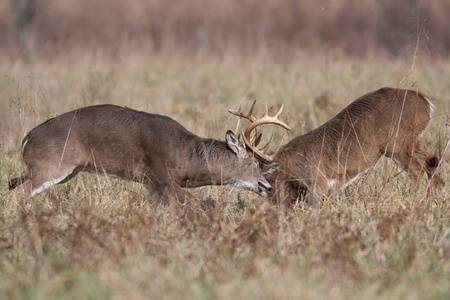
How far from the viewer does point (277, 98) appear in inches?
465

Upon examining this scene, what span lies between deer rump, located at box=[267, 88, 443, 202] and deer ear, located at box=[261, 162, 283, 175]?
0.15 m

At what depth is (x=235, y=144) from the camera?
6.91 metres

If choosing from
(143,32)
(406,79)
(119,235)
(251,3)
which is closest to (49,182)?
(119,235)

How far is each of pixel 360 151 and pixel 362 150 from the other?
4 cm

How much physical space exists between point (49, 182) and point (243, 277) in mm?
2909

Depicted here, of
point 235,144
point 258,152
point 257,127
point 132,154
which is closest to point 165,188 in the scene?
point 132,154

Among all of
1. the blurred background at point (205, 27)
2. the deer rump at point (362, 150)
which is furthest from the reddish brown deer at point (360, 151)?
the blurred background at point (205, 27)

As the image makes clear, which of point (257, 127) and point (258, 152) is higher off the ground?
point (257, 127)

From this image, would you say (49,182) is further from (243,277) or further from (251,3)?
(251,3)

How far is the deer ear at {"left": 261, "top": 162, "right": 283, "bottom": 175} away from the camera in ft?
22.6

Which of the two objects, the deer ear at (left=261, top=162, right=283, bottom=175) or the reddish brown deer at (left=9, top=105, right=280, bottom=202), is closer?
the reddish brown deer at (left=9, top=105, right=280, bottom=202)

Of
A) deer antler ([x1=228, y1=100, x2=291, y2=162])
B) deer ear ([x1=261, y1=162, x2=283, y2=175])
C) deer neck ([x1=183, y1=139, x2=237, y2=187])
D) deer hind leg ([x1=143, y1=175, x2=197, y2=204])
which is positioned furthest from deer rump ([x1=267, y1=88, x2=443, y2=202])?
deer hind leg ([x1=143, y1=175, x2=197, y2=204])

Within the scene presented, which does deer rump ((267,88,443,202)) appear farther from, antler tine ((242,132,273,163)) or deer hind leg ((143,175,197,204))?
deer hind leg ((143,175,197,204))

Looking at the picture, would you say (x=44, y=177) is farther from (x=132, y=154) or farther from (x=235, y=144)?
(x=235, y=144)
